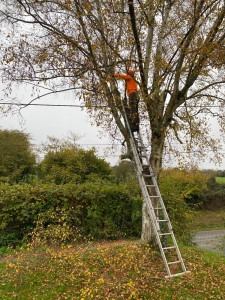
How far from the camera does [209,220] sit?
23.7 meters

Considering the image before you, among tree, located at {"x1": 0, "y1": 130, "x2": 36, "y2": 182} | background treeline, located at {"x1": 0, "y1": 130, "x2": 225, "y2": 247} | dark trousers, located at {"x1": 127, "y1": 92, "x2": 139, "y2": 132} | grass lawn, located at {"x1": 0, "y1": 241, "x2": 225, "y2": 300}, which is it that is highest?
tree, located at {"x1": 0, "y1": 130, "x2": 36, "y2": 182}

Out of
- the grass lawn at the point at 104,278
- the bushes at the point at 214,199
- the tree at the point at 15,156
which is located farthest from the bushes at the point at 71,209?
the bushes at the point at 214,199

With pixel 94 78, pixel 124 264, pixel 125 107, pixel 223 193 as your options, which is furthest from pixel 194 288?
pixel 223 193

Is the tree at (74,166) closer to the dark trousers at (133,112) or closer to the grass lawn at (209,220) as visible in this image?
the grass lawn at (209,220)

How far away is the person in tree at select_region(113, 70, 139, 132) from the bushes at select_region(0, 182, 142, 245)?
3.81m

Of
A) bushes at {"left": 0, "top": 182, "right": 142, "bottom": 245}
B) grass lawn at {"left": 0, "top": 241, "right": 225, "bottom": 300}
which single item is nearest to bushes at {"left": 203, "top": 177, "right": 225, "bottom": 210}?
bushes at {"left": 0, "top": 182, "right": 142, "bottom": 245}

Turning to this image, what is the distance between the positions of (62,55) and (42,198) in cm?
517

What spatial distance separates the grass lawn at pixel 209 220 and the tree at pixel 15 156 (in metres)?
16.6

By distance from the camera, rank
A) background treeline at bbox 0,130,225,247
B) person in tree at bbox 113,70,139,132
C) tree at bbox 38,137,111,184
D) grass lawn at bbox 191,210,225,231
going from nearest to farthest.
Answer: person in tree at bbox 113,70,139,132 → background treeline at bbox 0,130,225,247 → tree at bbox 38,137,111,184 → grass lawn at bbox 191,210,225,231

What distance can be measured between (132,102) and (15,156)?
19.4 metres

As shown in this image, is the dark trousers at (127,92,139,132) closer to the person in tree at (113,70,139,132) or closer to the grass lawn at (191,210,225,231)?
the person in tree at (113,70,139,132)

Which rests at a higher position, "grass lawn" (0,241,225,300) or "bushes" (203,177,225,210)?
"grass lawn" (0,241,225,300)

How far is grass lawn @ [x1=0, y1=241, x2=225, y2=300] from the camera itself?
452 cm

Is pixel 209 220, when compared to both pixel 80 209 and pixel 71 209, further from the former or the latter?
pixel 71 209
